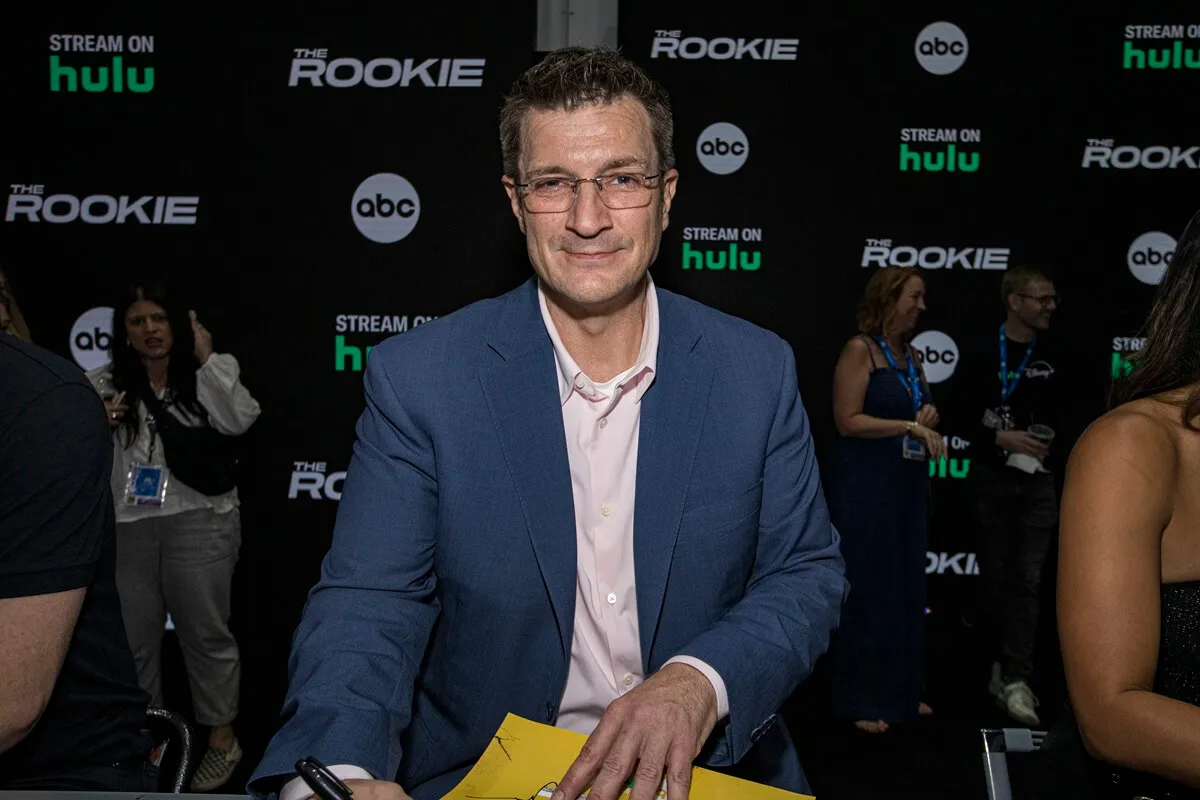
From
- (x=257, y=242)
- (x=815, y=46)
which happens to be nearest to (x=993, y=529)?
(x=815, y=46)

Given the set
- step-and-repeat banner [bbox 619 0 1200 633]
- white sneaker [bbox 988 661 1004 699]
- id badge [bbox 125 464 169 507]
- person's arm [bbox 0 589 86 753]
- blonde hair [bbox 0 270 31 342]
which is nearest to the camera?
person's arm [bbox 0 589 86 753]

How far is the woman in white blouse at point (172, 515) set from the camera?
4.00 m

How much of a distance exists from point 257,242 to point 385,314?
704 millimetres

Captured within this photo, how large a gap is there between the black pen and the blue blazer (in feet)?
0.84

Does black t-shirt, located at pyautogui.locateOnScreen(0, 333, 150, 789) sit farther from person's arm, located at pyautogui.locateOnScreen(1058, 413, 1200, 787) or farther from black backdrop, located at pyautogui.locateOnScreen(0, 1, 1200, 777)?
black backdrop, located at pyautogui.locateOnScreen(0, 1, 1200, 777)

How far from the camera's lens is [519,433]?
1.47 meters

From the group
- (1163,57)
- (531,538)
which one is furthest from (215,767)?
(1163,57)

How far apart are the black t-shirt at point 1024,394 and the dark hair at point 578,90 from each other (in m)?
Answer: 3.73

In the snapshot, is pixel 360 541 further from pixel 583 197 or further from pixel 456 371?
pixel 583 197

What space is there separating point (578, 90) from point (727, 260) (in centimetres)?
392

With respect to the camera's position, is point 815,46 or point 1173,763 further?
point 815,46

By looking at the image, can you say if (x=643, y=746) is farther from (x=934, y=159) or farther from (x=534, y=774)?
(x=934, y=159)

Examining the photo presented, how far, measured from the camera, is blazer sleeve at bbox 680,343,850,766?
51.2 inches

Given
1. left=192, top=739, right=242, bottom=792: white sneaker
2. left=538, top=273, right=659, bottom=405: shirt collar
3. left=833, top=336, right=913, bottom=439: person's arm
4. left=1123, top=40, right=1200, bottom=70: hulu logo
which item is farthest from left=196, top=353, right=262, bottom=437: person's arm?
left=1123, top=40, right=1200, bottom=70: hulu logo
